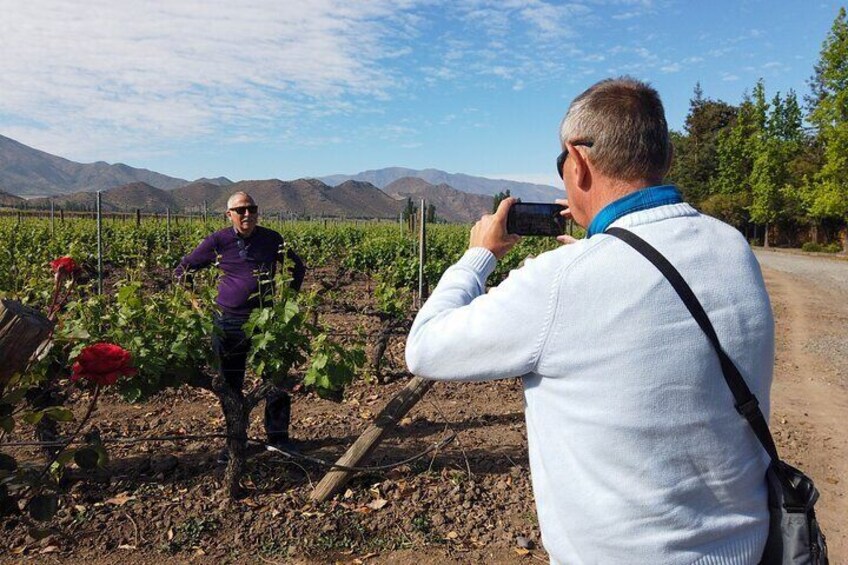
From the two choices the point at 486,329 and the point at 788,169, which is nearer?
the point at 486,329

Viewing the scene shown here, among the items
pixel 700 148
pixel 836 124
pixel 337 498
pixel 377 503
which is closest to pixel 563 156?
pixel 377 503

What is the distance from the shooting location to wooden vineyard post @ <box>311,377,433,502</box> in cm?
390

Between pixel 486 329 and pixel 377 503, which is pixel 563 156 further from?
pixel 377 503

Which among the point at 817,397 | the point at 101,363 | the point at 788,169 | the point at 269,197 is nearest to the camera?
the point at 101,363

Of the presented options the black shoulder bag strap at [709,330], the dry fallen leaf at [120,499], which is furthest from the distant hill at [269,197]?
the black shoulder bag strap at [709,330]

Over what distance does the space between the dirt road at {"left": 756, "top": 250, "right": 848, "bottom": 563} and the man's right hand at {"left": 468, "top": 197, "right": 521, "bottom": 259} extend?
3.53 meters

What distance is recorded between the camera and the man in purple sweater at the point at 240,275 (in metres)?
4.74

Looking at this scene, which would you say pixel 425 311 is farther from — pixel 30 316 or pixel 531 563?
pixel 531 563

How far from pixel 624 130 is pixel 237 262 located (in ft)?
13.5

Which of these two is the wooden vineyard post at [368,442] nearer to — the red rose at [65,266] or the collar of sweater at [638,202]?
the red rose at [65,266]

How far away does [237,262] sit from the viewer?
4938mm

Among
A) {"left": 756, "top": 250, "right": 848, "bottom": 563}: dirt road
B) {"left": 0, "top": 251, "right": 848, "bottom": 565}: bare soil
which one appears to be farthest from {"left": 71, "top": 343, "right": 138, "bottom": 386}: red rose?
{"left": 756, "top": 250, "right": 848, "bottom": 563}: dirt road

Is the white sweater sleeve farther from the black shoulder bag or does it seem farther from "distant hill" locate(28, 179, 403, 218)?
"distant hill" locate(28, 179, 403, 218)

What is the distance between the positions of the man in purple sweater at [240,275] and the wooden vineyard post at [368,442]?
0.84 metres
